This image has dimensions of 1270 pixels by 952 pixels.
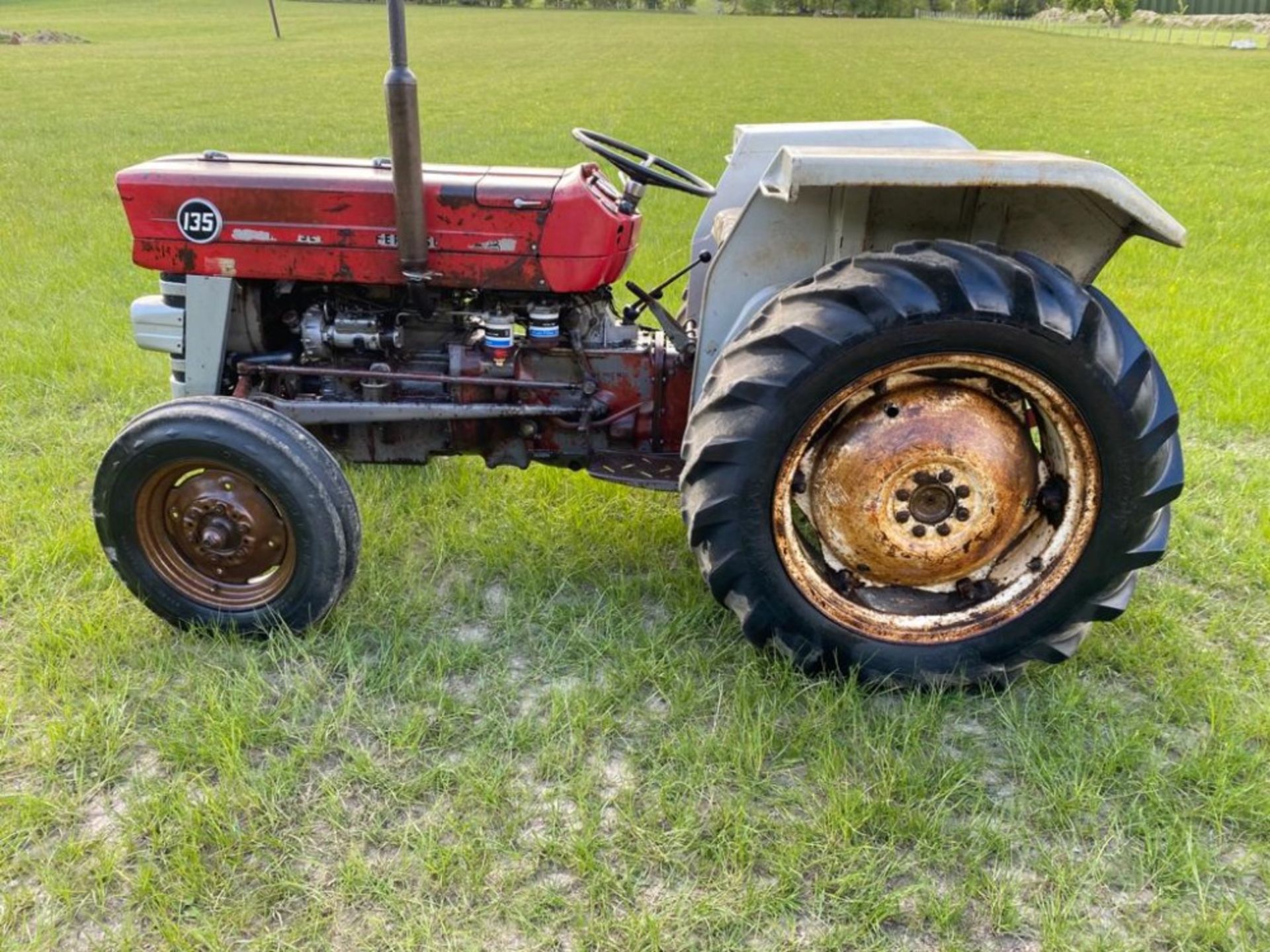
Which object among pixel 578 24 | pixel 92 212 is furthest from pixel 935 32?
pixel 92 212

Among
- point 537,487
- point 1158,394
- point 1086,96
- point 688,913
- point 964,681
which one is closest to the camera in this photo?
point 688,913

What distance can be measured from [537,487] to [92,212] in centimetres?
675

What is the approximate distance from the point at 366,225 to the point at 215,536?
95cm

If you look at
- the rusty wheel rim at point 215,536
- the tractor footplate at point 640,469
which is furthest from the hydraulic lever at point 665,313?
the rusty wheel rim at point 215,536

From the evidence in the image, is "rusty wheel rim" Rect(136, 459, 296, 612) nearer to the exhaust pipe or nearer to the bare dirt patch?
the exhaust pipe

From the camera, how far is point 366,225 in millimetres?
2707

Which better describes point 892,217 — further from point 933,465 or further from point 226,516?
point 226,516

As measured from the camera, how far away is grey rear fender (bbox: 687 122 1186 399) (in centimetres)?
226

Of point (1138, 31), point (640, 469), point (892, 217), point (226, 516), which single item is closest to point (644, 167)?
point (892, 217)

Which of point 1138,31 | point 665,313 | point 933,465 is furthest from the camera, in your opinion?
point 1138,31

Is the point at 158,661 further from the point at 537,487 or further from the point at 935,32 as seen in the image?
the point at 935,32

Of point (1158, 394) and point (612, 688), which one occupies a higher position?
point (1158, 394)

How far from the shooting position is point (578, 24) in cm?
4991

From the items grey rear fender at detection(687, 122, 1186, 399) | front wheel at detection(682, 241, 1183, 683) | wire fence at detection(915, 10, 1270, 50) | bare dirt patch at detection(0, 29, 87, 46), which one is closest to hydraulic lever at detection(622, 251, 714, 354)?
grey rear fender at detection(687, 122, 1186, 399)
